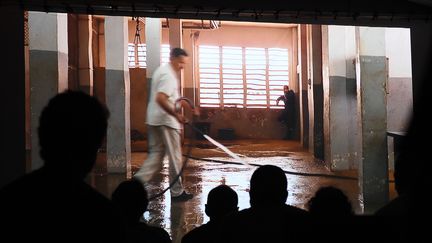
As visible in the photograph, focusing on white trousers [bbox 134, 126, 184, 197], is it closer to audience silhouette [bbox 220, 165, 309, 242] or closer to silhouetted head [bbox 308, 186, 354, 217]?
audience silhouette [bbox 220, 165, 309, 242]

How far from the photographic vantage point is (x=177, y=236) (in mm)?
4379

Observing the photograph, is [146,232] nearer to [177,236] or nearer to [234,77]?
[177,236]

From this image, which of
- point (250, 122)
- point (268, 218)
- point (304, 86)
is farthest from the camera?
point (250, 122)

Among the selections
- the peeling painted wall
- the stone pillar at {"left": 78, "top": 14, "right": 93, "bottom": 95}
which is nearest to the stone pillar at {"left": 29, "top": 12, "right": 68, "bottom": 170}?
the stone pillar at {"left": 78, "top": 14, "right": 93, "bottom": 95}

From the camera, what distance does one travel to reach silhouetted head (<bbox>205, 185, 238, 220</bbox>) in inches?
110

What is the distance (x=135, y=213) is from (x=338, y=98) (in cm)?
664

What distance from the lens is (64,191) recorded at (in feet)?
4.30

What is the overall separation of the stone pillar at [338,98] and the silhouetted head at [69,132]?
7.44 m

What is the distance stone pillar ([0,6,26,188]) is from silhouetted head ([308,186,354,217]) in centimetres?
257

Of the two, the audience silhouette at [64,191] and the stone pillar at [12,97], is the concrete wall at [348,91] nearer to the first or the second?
the stone pillar at [12,97]

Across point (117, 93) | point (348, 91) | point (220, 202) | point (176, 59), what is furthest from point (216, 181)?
point (220, 202)

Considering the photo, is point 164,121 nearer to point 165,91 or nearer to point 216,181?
point 165,91

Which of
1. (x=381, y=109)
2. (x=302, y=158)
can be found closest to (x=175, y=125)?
(x=381, y=109)

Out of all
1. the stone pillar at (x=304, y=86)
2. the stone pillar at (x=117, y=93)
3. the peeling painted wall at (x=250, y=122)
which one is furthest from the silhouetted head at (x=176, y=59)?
the peeling painted wall at (x=250, y=122)
